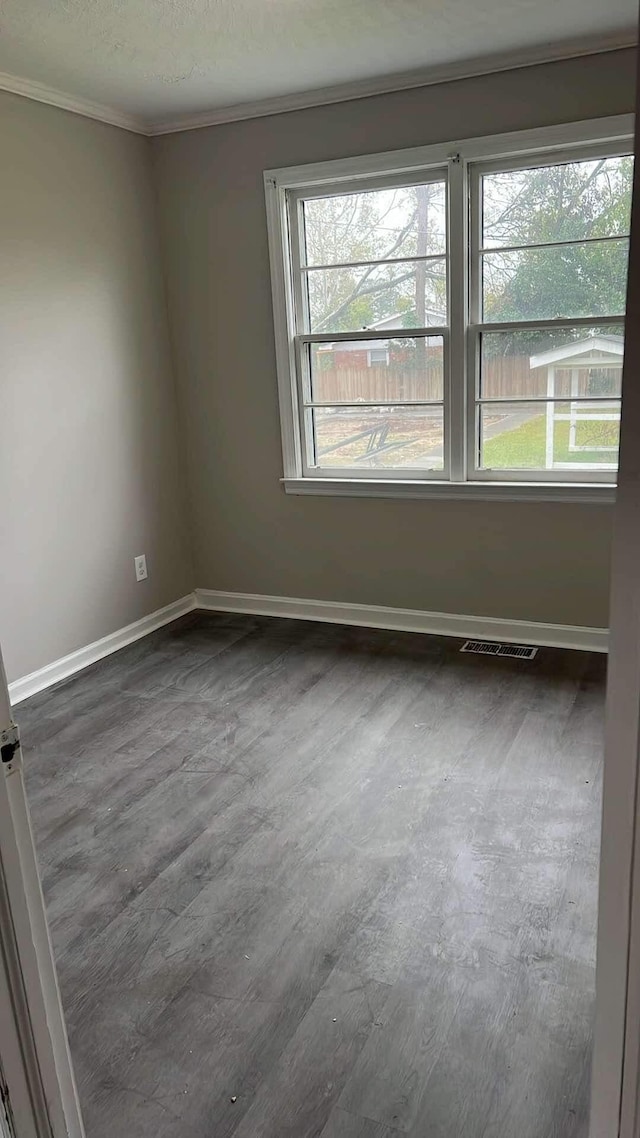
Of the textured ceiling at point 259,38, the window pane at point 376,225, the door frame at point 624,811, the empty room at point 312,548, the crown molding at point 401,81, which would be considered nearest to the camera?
the door frame at point 624,811

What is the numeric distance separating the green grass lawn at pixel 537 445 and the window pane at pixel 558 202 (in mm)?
766

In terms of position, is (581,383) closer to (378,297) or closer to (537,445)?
(537,445)

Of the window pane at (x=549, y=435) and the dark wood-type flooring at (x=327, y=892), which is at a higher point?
the window pane at (x=549, y=435)

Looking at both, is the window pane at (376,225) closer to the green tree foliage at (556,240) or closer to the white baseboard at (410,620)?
the green tree foliage at (556,240)

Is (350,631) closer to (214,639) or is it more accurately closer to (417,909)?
(214,639)

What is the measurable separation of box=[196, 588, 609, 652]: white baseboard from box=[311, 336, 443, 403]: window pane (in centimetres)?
105

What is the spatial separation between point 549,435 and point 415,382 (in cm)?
67

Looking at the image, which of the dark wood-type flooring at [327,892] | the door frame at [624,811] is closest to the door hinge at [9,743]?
the door frame at [624,811]

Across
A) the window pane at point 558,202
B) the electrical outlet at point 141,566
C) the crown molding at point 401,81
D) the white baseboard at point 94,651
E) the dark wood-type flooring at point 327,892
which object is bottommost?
the dark wood-type flooring at point 327,892

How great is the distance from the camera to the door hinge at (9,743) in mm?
1049

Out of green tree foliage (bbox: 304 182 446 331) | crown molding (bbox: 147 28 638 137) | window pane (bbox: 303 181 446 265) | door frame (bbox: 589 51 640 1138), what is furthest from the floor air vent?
door frame (bbox: 589 51 640 1138)

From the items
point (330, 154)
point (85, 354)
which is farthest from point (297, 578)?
point (330, 154)

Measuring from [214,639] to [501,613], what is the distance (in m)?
1.42

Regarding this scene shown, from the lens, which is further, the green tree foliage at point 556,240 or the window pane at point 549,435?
the window pane at point 549,435
